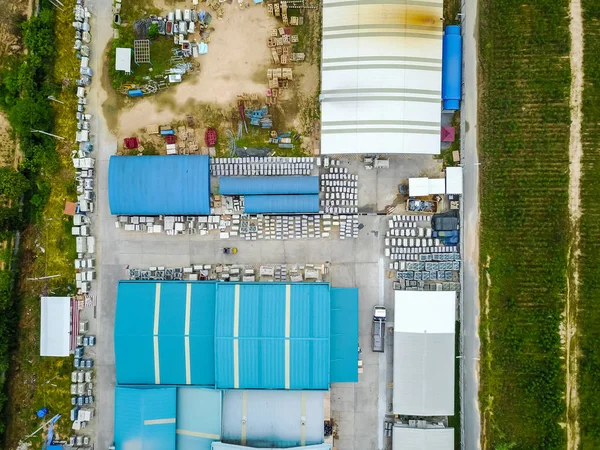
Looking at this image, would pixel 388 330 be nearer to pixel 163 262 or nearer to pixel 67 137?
pixel 163 262

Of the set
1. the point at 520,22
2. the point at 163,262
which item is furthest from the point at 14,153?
the point at 520,22

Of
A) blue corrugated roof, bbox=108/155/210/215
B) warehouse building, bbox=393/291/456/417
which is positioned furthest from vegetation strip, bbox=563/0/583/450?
blue corrugated roof, bbox=108/155/210/215

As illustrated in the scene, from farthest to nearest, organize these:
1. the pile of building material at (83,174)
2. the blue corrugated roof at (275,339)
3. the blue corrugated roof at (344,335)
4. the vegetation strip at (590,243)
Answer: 1. the pile of building material at (83,174)
2. the blue corrugated roof at (344,335)
3. the vegetation strip at (590,243)
4. the blue corrugated roof at (275,339)

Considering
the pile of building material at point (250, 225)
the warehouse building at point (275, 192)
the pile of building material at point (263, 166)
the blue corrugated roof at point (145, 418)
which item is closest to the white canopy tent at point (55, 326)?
the blue corrugated roof at point (145, 418)

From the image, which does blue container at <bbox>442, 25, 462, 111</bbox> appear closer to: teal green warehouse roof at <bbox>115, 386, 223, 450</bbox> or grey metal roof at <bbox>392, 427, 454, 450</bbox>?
grey metal roof at <bbox>392, 427, 454, 450</bbox>

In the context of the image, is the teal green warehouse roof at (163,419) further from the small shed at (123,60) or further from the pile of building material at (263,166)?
the small shed at (123,60)

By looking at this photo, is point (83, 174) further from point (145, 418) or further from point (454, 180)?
point (454, 180)

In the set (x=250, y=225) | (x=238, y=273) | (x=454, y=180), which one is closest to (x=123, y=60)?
(x=250, y=225)
